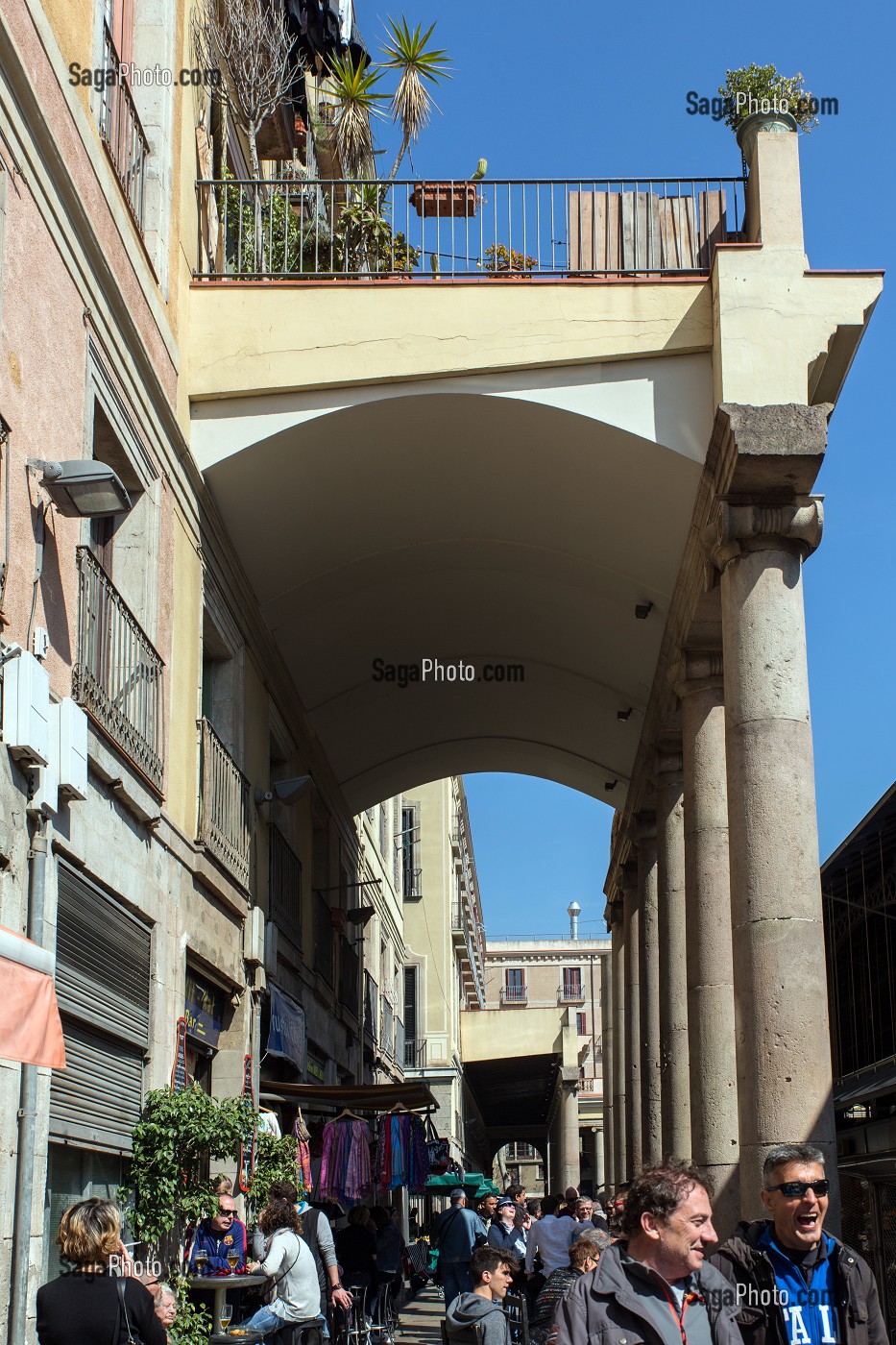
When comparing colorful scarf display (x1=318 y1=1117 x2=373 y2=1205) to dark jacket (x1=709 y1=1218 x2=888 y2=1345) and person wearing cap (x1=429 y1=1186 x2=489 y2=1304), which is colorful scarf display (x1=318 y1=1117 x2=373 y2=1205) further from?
dark jacket (x1=709 y1=1218 x2=888 y2=1345)

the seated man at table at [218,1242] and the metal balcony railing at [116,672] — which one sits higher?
the metal balcony railing at [116,672]

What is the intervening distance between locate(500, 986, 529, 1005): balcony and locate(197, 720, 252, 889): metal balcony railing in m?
91.5

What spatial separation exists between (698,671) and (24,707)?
8.02m

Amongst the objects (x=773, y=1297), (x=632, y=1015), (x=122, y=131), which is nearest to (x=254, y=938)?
(x=122, y=131)

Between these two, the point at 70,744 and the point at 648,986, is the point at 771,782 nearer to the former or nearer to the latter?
the point at 70,744

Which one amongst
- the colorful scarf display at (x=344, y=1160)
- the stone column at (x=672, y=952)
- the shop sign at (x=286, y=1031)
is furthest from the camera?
the stone column at (x=672, y=952)

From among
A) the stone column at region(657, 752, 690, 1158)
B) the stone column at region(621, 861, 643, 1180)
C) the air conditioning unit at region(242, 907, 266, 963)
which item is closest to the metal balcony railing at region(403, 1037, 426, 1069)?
the stone column at region(621, 861, 643, 1180)

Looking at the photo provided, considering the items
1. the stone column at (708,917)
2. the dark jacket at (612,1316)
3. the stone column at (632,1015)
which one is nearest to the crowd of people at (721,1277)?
the dark jacket at (612,1316)

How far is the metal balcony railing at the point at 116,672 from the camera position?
883 centimetres

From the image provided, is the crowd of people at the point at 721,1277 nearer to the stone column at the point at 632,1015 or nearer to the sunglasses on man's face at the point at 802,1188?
the sunglasses on man's face at the point at 802,1188

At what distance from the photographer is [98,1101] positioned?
901cm

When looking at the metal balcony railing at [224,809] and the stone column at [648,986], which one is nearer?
the metal balcony railing at [224,809]

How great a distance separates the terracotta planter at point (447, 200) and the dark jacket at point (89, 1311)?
9.47m

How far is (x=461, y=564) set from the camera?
55.4 feet
